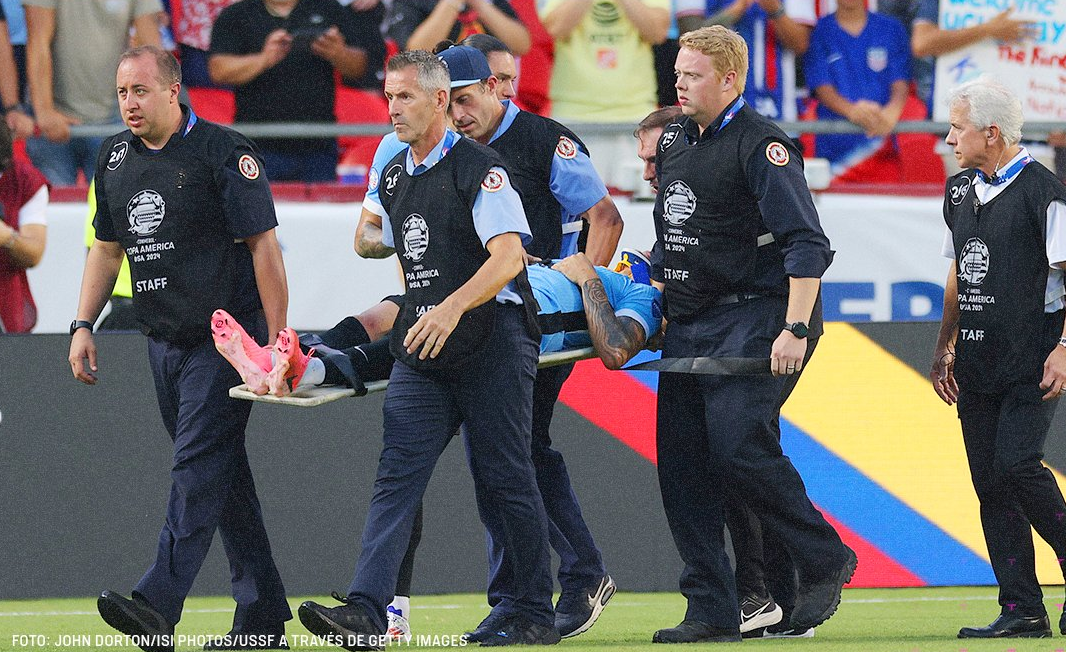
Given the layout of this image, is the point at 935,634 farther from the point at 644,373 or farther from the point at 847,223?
Result: the point at 847,223

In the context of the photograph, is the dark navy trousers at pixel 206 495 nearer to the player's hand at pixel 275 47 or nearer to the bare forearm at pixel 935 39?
the player's hand at pixel 275 47

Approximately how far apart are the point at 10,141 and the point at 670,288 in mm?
4138

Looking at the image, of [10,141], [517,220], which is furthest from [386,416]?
[10,141]

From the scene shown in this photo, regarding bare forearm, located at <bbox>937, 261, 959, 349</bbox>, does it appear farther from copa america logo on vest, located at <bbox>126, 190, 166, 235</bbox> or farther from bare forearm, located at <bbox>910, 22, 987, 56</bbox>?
bare forearm, located at <bbox>910, 22, 987, 56</bbox>

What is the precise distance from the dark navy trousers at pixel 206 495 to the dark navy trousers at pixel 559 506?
3.16ft

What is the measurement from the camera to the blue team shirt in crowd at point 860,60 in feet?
30.9

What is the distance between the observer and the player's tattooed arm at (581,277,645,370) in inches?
227

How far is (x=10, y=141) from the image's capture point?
8.24m

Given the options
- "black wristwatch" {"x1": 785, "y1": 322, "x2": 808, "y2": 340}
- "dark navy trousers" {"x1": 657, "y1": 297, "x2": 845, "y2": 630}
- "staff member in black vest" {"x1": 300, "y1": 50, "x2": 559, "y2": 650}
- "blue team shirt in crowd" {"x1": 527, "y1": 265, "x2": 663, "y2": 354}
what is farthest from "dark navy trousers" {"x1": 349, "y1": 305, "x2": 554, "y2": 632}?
"black wristwatch" {"x1": 785, "y1": 322, "x2": 808, "y2": 340}

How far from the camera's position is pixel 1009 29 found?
30.8ft

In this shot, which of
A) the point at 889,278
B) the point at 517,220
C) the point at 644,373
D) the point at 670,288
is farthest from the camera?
the point at 889,278

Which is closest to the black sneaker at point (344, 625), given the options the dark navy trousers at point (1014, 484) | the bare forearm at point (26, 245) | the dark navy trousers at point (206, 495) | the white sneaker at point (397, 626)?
the dark navy trousers at point (206, 495)

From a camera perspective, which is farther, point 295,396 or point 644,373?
point 644,373

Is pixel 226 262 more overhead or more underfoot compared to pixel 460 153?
more underfoot
